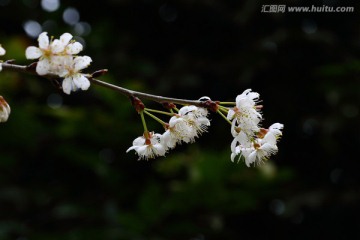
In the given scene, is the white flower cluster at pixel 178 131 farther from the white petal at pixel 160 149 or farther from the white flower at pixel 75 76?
the white flower at pixel 75 76

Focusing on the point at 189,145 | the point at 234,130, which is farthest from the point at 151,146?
the point at 189,145

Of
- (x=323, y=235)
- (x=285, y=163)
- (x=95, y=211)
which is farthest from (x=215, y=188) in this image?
(x=323, y=235)

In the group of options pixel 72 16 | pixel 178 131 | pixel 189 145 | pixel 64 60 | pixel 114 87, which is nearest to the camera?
pixel 114 87

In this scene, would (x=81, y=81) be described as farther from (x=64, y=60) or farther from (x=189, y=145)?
(x=189, y=145)

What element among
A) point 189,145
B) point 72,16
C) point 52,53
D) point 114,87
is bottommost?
point 114,87

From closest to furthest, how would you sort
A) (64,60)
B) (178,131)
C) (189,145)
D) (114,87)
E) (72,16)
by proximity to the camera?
1. (114,87)
2. (64,60)
3. (178,131)
4. (189,145)
5. (72,16)

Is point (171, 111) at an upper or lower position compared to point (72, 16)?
lower
